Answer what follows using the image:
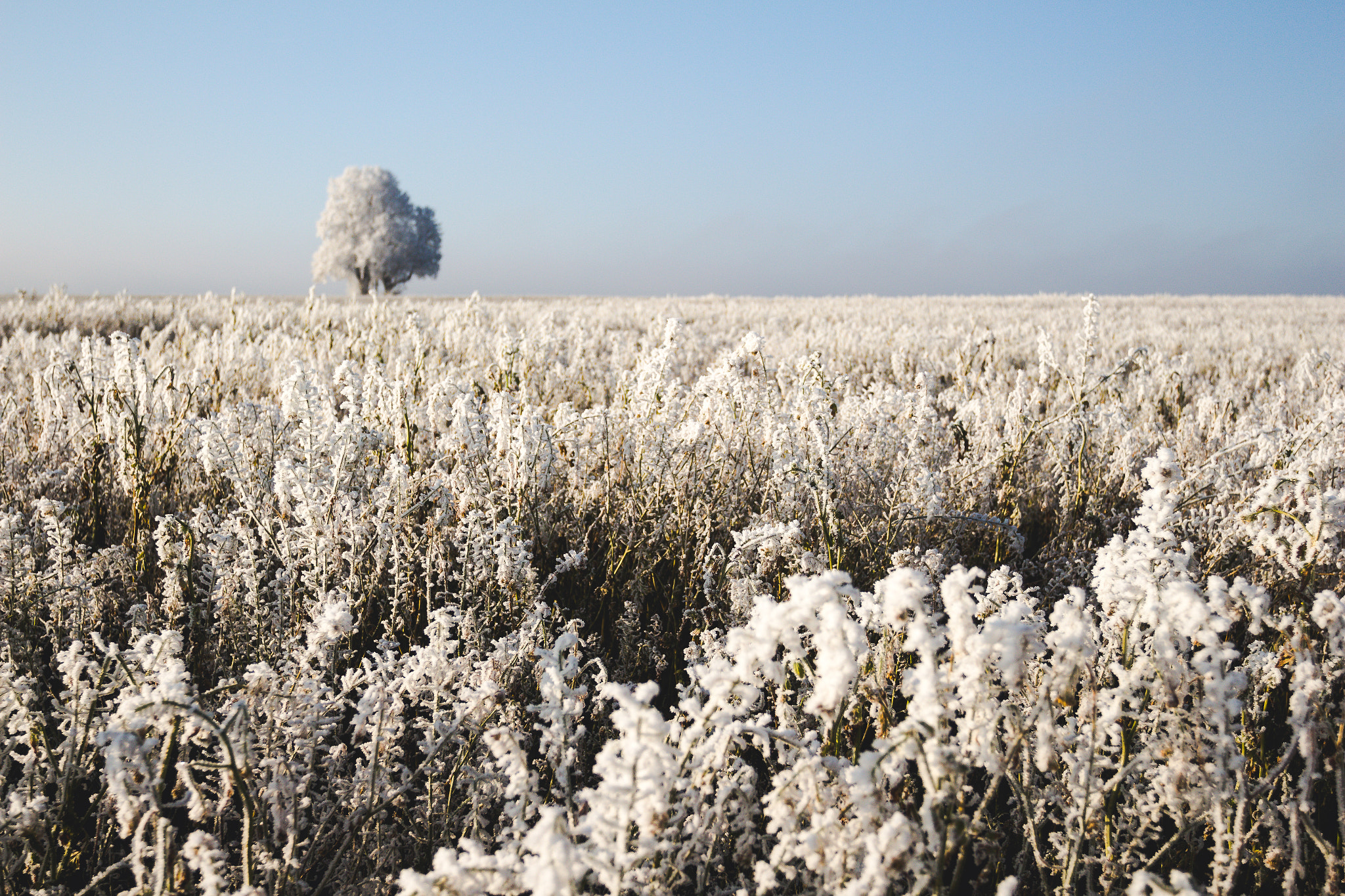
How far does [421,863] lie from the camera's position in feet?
5.16

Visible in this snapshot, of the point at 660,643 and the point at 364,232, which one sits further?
the point at 364,232

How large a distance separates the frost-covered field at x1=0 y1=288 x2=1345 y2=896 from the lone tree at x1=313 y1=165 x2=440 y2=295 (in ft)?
150

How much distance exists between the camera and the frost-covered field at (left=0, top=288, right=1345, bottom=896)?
1.15 meters

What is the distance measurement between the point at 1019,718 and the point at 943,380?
631cm

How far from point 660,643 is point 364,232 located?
164 ft

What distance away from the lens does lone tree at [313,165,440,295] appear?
46.5 meters

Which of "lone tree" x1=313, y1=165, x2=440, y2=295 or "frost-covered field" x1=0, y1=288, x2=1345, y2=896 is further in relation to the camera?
"lone tree" x1=313, y1=165, x2=440, y2=295

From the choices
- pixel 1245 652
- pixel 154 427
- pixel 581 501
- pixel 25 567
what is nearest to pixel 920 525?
pixel 1245 652

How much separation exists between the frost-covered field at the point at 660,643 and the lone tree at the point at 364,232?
45814 mm

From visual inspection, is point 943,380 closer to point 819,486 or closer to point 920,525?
point 920,525

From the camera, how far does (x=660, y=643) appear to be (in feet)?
8.14

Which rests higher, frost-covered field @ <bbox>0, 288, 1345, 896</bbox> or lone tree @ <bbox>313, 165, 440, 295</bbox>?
lone tree @ <bbox>313, 165, 440, 295</bbox>

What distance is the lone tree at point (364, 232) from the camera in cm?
4647

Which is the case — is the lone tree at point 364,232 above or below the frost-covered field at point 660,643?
above
